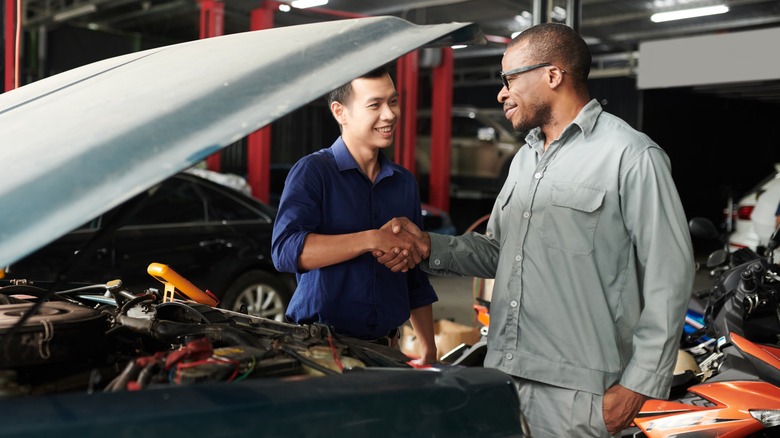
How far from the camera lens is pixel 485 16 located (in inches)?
715

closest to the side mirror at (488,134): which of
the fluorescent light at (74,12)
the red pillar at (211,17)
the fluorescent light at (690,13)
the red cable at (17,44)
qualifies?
the fluorescent light at (690,13)

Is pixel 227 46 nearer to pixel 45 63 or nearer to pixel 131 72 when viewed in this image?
pixel 131 72

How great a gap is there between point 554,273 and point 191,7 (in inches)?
687

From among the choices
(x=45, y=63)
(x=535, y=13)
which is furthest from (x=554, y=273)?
(x=45, y=63)

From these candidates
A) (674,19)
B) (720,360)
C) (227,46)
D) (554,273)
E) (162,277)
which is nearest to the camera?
(227,46)

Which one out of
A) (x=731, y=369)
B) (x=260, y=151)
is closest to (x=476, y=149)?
(x=260, y=151)

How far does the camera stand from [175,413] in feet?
4.43

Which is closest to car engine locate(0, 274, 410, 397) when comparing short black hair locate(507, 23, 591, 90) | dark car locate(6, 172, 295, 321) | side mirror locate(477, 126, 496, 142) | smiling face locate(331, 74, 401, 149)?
smiling face locate(331, 74, 401, 149)

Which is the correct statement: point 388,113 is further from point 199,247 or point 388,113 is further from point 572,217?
point 199,247

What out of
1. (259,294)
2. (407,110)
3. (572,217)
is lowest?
(259,294)

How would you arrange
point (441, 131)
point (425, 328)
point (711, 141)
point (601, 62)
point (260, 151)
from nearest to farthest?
point (425, 328)
point (260, 151)
point (441, 131)
point (711, 141)
point (601, 62)

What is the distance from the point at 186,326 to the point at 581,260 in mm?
1081

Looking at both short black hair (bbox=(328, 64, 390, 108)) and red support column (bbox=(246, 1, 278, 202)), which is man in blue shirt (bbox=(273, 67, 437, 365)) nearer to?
short black hair (bbox=(328, 64, 390, 108))

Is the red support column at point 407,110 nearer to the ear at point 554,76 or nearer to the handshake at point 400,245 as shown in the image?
the handshake at point 400,245
